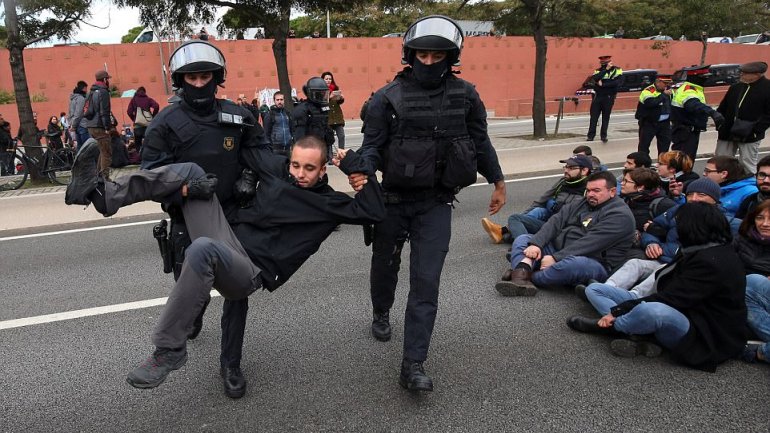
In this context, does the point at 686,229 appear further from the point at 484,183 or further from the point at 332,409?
the point at 484,183

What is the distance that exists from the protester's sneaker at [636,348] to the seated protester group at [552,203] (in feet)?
6.49

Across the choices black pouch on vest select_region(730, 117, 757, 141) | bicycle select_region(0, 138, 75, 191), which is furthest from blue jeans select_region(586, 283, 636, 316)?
bicycle select_region(0, 138, 75, 191)

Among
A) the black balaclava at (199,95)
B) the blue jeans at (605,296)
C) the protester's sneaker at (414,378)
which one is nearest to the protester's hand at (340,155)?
the black balaclava at (199,95)

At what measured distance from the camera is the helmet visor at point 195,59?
321cm

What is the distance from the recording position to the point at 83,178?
8.87 ft

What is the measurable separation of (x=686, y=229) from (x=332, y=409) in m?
2.34

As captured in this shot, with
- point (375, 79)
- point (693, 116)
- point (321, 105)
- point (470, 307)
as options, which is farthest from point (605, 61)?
point (375, 79)

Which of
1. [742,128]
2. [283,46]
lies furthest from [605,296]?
[283,46]

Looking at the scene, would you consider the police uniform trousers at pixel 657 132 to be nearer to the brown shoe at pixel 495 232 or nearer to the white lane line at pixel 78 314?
the brown shoe at pixel 495 232

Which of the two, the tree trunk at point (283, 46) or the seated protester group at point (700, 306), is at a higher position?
the tree trunk at point (283, 46)

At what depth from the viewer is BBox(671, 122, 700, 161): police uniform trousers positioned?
9277mm

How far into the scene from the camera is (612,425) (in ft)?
9.70

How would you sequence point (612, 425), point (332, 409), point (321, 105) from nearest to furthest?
1. point (612, 425)
2. point (332, 409)
3. point (321, 105)

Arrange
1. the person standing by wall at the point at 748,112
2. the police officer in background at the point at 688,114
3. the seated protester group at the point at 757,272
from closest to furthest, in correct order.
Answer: the seated protester group at the point at 757,272 < the person standing by wall at the point at 748,112 < the police officer in background at the point at 688,114
